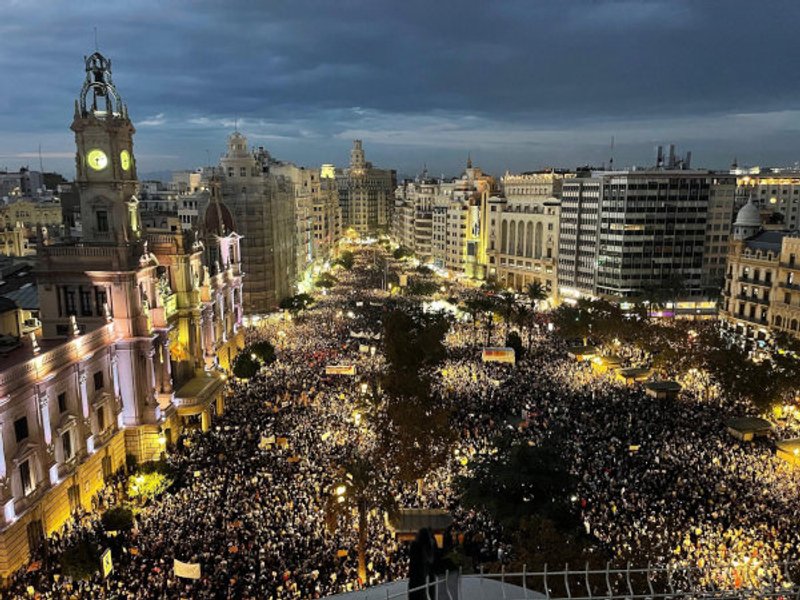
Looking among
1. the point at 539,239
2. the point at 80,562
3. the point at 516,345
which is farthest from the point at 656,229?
the point at 80,562

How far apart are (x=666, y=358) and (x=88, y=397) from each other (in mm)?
44248

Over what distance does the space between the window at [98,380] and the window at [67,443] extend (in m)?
3.90

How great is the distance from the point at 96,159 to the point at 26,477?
70.2 ft

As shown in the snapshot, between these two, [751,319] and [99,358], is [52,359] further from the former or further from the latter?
[751,319]

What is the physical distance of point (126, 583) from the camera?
24.6 m

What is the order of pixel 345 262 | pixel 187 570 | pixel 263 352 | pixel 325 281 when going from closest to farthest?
pixel 187 570
pixel 263 352
pixel 325 281
pixel 345 262

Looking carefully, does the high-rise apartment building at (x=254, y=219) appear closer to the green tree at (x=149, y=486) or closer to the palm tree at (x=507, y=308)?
the palm tree at (x=507, y=308)

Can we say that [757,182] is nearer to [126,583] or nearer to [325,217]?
[325,217]

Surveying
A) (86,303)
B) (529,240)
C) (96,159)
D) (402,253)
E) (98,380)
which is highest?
(96,159)

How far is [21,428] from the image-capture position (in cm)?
2742

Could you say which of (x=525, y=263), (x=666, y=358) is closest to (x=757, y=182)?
(x=525, y=263)

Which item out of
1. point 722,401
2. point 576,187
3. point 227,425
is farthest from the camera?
point 576,187

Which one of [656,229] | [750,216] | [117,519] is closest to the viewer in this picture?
[117,519]

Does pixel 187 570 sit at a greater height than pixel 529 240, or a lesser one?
lesser
